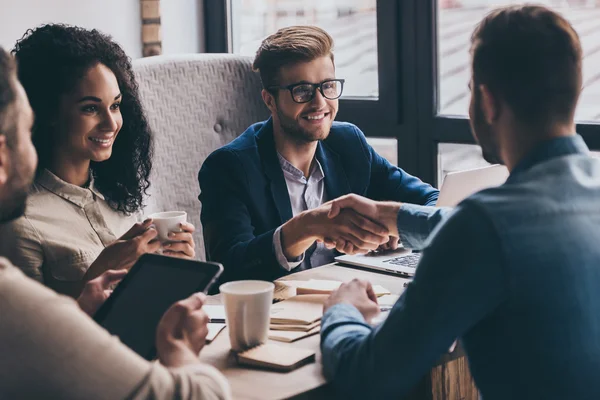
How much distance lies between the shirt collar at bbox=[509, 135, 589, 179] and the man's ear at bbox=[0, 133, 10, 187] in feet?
2.47

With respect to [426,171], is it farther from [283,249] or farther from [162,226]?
[162,226]

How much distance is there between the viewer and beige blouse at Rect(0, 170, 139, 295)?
6.66 feet

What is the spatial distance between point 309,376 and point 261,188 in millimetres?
1059

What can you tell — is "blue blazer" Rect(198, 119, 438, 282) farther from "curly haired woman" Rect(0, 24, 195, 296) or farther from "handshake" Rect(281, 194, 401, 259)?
"curly haired woman" Rect(0, 24, 195, 296)

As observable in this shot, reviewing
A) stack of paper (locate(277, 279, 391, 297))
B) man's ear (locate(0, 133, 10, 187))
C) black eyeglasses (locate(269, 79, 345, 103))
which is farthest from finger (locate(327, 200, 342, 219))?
man's ear (locate(0, 133, 10, 187))

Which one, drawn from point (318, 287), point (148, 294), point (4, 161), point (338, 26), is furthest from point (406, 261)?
point (338, 26)

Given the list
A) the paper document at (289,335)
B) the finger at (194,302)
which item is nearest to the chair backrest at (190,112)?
the paper document at (289,335)

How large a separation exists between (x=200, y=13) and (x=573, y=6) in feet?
5.87

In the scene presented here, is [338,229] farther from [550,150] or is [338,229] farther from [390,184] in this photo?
[550,150]

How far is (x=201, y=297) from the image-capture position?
4.36 ft

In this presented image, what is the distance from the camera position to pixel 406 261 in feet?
7.23

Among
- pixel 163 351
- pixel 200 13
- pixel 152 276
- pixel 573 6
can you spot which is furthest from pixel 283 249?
pixel 200 13

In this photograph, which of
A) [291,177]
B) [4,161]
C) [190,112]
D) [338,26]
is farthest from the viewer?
[338,26]

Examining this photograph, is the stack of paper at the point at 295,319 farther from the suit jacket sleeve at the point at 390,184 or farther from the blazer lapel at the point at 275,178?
the suit jacket sleeve at the point at 390,184
